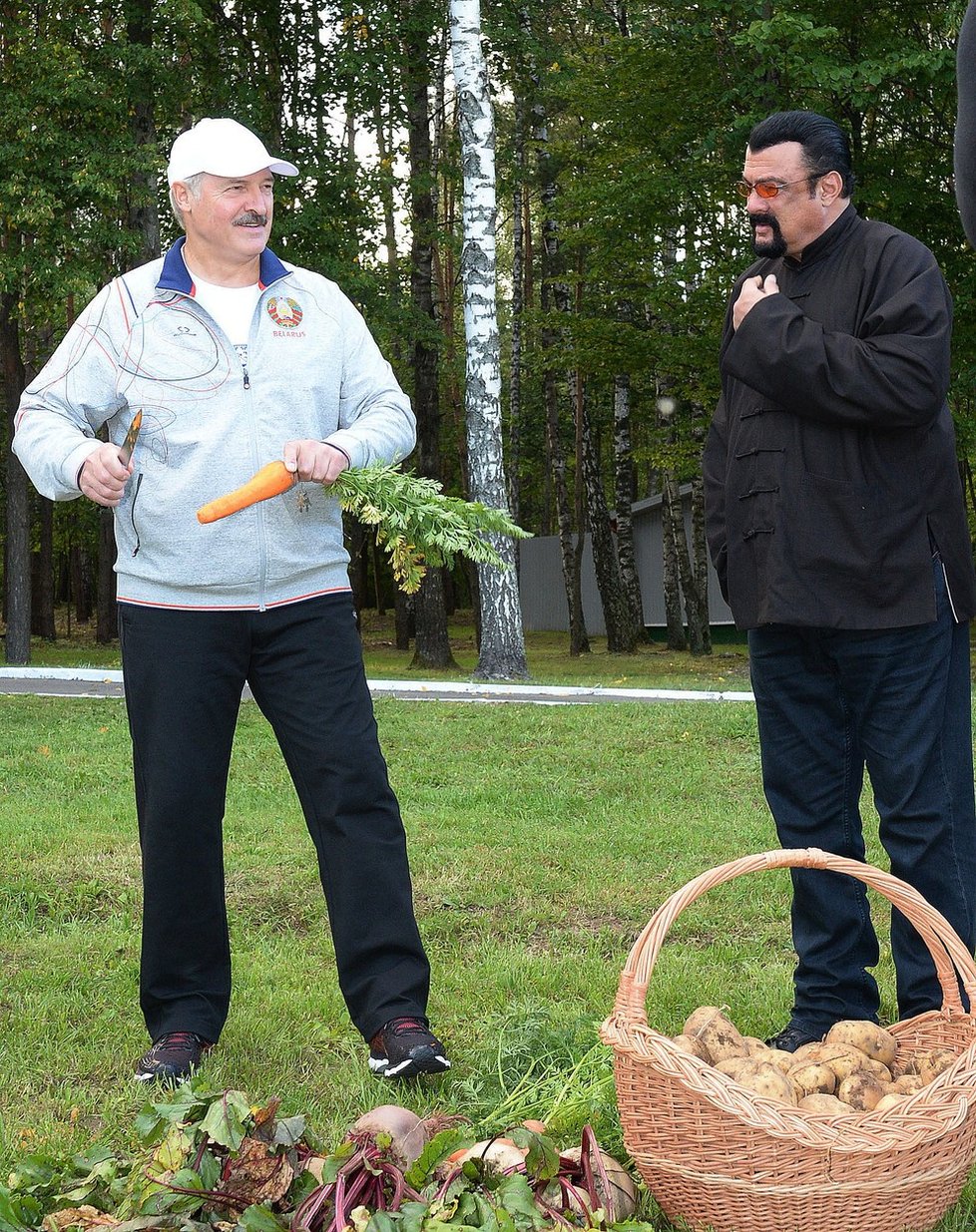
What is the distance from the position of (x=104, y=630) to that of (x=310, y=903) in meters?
→ 24.5

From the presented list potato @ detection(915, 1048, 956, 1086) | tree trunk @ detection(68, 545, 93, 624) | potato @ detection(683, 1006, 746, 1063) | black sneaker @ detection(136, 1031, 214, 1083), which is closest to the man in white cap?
black sneaker @ detection(136, 1031, 214, 1083)

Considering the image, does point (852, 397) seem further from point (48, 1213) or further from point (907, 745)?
point (48, 1213)

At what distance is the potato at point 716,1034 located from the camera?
9.48 ft

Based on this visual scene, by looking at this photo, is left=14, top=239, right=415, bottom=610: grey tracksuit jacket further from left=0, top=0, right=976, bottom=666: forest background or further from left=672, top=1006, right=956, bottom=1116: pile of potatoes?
left=0, top=0, right=976, bottom=666: forest background

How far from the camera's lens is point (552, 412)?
28.1m

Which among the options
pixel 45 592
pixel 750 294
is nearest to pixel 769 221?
pixel 750 294

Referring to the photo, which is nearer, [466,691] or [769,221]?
[769,221]

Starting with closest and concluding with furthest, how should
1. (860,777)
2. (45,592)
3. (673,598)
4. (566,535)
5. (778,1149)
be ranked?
(778,1149) → (860,777) → (673,598) → (566,535) → (45,592)

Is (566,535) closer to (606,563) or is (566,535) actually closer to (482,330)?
(606,563)

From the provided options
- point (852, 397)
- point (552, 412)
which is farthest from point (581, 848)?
point (552, 412)

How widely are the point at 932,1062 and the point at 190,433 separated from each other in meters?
2.30

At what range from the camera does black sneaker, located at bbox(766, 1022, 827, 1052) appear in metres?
3.53

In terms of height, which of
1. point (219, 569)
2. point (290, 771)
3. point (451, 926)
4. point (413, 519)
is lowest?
point (451, 926)

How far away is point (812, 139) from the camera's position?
3457 millimetres
